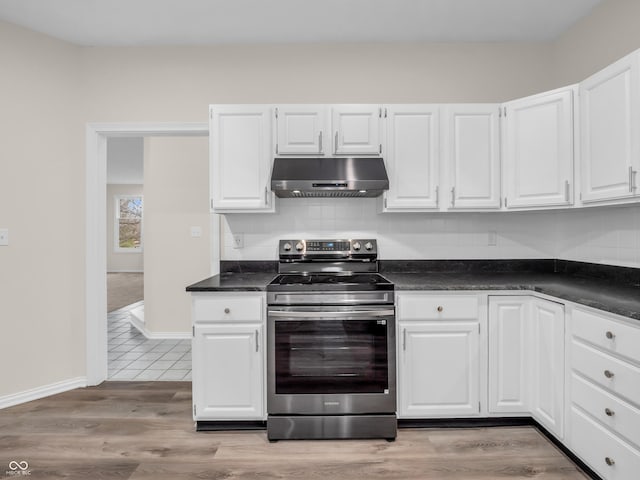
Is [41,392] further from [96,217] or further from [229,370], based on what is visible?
[229,370]

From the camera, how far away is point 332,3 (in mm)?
2463

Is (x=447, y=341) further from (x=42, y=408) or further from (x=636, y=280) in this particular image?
(x=42, y=408)

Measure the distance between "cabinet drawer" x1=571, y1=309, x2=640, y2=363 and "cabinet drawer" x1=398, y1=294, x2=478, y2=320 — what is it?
1.75ft

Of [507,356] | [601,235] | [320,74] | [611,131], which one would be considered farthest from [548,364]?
[320,74]

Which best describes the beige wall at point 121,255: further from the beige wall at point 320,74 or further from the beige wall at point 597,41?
the beige wall at point 597,41

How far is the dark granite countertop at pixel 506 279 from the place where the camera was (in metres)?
1.92

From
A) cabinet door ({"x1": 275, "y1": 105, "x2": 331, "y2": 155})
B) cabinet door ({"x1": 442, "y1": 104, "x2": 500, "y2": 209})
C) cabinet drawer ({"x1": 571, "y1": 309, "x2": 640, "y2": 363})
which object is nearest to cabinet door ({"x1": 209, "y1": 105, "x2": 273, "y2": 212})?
cabinet door ({"x1": 275, "y1": 105, "x2": 331, "y2": 155})

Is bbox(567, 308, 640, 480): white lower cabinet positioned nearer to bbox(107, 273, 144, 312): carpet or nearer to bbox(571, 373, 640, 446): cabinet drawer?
bbox(571, 373, 640, 446): cabinet drawer

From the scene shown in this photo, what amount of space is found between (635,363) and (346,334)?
4.50 ft

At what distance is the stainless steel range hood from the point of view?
95.9 inches

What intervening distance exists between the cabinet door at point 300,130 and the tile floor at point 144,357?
2.16 metres

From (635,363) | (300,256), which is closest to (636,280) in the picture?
(635,363)

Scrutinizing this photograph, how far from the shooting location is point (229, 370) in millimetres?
2232

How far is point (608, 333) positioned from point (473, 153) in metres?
1.42
